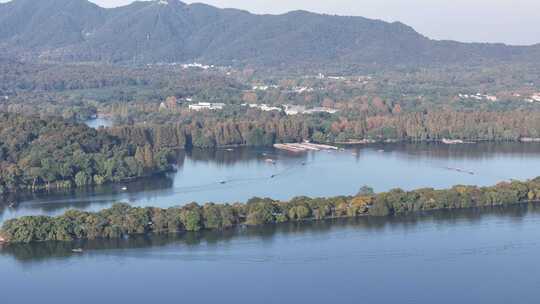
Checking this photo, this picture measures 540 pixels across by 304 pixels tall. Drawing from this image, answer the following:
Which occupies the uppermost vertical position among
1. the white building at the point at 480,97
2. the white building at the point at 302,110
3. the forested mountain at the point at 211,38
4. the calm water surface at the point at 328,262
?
the forested mountain at the point at 211,38

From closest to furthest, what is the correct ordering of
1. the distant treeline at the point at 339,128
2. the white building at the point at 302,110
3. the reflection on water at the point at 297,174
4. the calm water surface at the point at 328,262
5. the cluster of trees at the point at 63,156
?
1. the calm water surface at the point at 328,262
2. the reflection on water at the point at 297,174
3. the cluster of trees at the point at 63,156
4. the distant treeline at the point at 339,128
5. the white building at the point at 302,110

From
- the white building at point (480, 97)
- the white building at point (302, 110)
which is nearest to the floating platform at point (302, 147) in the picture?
the white building at point (302, 110)

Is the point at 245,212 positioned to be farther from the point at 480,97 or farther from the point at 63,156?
the point at 480,97

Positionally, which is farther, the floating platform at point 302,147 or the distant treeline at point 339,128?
the distant treeline at point 339,128

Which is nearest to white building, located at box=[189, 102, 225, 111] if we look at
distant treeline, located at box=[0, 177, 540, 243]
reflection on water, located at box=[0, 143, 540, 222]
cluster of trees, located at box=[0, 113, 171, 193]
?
reflection on water, located at box=[0, 143, 540, 222]

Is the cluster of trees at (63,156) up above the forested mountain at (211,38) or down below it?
below

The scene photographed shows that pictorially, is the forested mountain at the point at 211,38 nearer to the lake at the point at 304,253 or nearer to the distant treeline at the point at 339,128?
the distant treeline at the point at 339,128

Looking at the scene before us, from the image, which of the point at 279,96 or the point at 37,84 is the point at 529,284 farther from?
the point at 37,84
